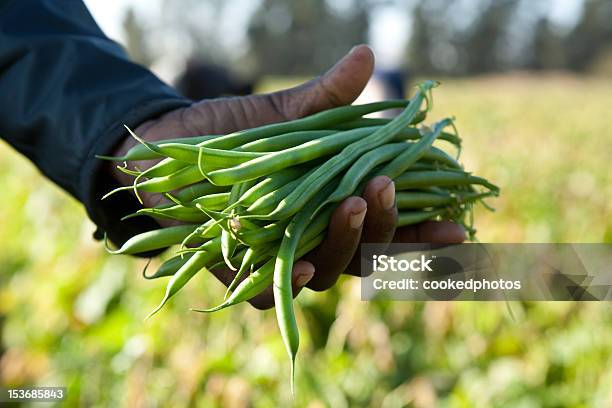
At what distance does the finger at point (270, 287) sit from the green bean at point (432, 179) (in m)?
0.32

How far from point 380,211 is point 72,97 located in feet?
2.81

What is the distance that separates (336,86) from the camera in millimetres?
1670

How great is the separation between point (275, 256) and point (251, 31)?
46508mm

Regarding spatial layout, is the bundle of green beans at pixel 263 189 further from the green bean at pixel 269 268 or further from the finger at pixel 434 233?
the finger at pixel 434 233

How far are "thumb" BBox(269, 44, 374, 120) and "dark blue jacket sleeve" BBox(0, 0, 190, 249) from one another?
0.92 ft

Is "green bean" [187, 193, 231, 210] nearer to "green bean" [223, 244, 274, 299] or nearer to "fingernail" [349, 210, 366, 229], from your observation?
"green bean" [223, 244, 274, 299]

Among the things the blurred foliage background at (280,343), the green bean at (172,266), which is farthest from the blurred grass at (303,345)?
the green bean at (172,266)

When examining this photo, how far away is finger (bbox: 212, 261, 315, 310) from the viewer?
52.3 inches

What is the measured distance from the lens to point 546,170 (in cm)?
609

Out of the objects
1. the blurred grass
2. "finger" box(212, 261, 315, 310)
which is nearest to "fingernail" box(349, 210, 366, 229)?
"finger" box(212, 261, 315, 310)

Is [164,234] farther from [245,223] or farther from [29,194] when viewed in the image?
[29,194]

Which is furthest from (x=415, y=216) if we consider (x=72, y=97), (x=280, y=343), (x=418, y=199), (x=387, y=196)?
(x=280, y=343)

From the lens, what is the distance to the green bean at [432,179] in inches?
61.2

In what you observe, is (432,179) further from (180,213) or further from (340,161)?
(180,213)
